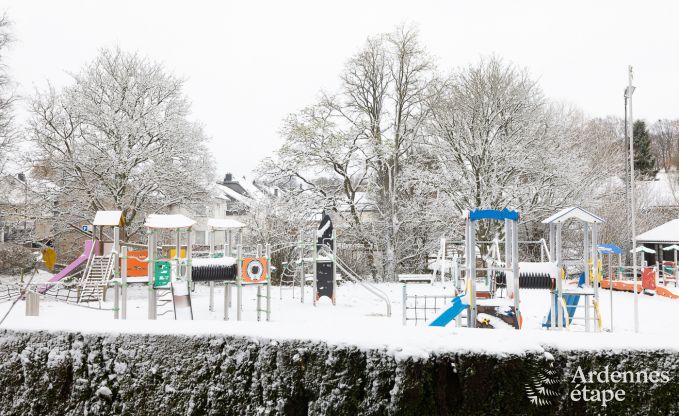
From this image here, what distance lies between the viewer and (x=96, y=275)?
17000 mm

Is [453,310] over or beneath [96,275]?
beneath

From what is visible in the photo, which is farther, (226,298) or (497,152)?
(497,152)

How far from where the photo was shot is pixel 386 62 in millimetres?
25141

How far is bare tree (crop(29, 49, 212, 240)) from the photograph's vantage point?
68.8ft

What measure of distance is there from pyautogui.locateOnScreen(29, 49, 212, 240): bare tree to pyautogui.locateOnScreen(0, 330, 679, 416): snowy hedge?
18.2m

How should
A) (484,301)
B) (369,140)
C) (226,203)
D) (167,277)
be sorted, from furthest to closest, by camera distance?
(226,203) < (369,140) < (167,277) < (484,301)

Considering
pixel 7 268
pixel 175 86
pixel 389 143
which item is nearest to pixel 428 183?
pixel 389 143

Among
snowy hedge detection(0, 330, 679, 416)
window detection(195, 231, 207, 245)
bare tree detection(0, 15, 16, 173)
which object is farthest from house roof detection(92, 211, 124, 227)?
window detection(195, 231, 207, 245)

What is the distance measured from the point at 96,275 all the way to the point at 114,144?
6.63 meters

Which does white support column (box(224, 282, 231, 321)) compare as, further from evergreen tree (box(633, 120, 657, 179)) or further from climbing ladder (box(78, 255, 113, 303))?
evergreen tree (box(633, 120, 657, 179))

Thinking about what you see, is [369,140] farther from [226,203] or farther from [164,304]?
[226,203]

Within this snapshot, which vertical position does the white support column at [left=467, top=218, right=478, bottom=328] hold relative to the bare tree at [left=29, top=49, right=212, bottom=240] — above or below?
below

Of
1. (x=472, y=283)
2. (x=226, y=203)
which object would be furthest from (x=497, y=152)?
(x=226, y=203)

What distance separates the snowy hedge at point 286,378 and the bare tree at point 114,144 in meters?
18.2
